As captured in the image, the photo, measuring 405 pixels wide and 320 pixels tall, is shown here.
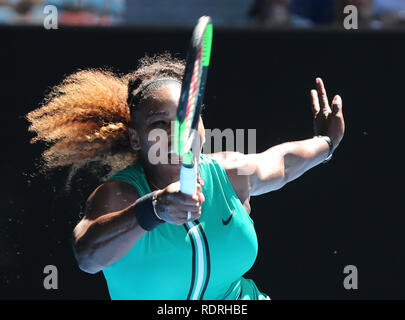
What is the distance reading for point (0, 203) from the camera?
9.73ft

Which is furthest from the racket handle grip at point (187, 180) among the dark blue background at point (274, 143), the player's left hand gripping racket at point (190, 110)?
the dark blue background at point (274, 143)

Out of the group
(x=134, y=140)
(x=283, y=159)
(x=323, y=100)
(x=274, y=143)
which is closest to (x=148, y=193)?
(x=134, y=140)

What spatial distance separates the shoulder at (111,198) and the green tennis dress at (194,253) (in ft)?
0.10

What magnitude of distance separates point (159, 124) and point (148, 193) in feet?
0.73

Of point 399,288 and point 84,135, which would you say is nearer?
point 84,135

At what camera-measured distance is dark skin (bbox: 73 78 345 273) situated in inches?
70.4

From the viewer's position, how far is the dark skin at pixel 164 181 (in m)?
1.79

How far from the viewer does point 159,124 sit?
2109mm

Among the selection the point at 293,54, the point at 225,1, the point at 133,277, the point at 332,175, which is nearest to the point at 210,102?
the point at 293,54

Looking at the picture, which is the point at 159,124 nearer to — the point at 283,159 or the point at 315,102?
the point at 283,159

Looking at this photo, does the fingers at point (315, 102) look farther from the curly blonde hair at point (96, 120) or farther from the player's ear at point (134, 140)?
the player's ear at point (134, 140)

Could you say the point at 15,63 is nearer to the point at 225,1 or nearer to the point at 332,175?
the point at 332,175
